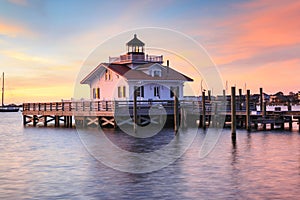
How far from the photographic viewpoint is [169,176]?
1961 centimetres

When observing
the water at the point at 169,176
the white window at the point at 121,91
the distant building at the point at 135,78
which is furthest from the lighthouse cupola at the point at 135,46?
the water at the point at 169,176

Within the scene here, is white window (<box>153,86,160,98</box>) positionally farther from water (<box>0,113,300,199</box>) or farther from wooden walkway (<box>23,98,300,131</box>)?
water (<box>0,113,300,199</box>)

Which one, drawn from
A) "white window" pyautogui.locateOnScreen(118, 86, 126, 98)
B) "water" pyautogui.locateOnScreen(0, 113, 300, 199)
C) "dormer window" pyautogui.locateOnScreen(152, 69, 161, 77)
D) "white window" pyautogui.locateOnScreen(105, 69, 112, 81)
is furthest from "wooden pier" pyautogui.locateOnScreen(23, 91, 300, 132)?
"water" pyautogui.locateOnScreen(0, 113, 300, 199)

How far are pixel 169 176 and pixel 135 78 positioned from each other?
95.6 ft

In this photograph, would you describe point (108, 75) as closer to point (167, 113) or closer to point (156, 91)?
point (156, 91)

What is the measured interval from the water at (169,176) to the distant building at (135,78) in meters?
19.1

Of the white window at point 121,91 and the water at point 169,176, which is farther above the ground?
the white window at point 121,91

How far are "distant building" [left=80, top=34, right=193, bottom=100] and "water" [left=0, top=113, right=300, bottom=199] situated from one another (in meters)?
19.1

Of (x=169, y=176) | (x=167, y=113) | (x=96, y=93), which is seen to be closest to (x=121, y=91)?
(x=96, y=93)

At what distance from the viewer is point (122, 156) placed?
26.1m

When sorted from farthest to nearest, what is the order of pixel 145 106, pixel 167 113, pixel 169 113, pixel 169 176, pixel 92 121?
pixel 92 121, pixel 169 113, pixel 167 113, pixel 145 106, pixel 169 176

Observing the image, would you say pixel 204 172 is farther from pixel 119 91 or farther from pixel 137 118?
pixel 119 91

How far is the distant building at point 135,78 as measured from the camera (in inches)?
1919

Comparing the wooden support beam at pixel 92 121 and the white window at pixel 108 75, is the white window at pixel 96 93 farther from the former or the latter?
the wooden support beam at pixel 92 121
